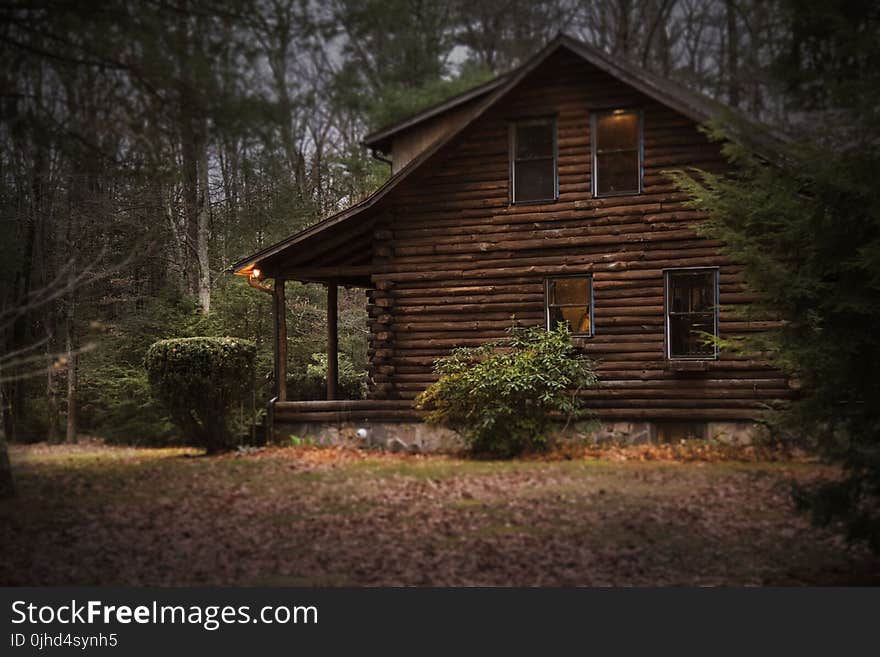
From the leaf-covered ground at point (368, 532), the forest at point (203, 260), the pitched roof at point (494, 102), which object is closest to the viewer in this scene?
the leaf-covered ground at point (368, 532)

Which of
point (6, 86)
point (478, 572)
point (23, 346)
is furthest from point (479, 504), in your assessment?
point (6, 86)

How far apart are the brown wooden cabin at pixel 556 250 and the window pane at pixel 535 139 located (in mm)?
21

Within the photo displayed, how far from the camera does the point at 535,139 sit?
13719 millimetres

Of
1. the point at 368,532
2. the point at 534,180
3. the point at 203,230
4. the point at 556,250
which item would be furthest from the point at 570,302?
the point at 368,532

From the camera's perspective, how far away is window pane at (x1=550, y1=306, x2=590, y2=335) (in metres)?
13.5

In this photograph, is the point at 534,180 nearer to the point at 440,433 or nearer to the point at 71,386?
the point at 440,433

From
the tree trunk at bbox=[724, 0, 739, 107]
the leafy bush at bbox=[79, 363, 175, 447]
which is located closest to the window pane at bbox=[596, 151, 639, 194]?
the tree trunk at bbox=[724, 0, 739, 107]

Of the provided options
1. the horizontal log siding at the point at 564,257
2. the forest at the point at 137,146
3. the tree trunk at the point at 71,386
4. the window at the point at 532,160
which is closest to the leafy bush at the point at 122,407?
the forest at the point at 137,146

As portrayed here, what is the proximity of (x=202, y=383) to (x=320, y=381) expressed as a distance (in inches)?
270

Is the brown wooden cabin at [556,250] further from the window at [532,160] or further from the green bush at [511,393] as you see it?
the green bush at [511,393]

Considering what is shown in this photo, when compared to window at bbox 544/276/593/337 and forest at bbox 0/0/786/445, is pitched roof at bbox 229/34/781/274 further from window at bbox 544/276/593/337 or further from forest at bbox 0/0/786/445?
window at bbox 544/276/593/337

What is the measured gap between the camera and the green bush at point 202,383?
382 inches

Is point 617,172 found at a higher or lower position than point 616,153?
lower

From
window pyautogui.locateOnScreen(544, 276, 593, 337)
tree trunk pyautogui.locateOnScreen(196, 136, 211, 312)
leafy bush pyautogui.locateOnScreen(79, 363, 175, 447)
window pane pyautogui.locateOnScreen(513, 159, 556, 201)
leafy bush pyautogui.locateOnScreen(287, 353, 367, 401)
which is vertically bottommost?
leafy bush pyautogui.locateOnScreen(287, 353, 367, 401)
